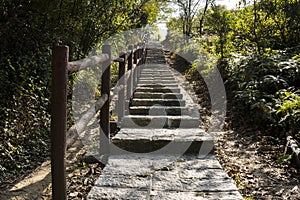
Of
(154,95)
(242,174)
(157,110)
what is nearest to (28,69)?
(157,110)

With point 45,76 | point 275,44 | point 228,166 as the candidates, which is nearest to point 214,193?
point 228,166

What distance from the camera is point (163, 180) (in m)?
2.59

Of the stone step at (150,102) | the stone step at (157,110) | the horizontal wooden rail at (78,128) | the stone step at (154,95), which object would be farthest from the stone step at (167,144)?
the stone step at (154,95)

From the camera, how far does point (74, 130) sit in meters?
2.09

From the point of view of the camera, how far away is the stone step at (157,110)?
4.90 metres

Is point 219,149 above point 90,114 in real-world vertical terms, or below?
below

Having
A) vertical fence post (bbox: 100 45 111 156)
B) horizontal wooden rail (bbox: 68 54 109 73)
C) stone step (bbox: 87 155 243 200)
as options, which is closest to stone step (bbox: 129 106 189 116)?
vertical fence post (bbox: 100 45 111 156)

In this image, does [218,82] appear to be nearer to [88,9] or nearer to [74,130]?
[88,9]

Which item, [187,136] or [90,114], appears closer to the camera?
[90,114]

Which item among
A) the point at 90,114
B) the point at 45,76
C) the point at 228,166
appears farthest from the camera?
the point at 45,76

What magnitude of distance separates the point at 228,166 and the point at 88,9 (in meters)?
3.75

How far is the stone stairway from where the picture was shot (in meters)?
2.35

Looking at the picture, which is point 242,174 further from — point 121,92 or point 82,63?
point 121,92

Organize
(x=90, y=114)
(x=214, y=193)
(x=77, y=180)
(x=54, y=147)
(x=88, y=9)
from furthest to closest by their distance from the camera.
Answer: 1. (x=88, y=9)
2. (x=77, y=180)
3. (x=90, y=114)
4. (x=214, y=193)
5. (x=54, y=147)
